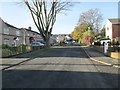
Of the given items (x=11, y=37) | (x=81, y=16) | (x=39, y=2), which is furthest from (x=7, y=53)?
(x=81, y=16)

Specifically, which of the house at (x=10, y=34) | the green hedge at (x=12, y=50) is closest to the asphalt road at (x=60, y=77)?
the green hedge at (x=12, y=50)

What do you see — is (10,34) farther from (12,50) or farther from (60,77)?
(60,77)

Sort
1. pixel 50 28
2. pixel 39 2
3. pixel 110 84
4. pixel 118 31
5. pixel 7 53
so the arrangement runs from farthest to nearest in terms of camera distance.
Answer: pixel 118 31, pixel 50 28, pixel 39 2, pixel 7 53, pixel 110 84

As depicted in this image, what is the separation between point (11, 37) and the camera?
253ft

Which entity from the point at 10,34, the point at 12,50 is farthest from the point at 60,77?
the point at 10,34

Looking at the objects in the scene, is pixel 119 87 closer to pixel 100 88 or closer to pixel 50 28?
pixel 100 88

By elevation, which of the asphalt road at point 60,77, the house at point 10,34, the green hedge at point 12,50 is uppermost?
the house at point 10,34

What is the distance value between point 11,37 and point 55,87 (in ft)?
222

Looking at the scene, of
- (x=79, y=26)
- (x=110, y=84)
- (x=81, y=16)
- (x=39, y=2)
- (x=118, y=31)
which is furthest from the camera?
(x=79, y=26)

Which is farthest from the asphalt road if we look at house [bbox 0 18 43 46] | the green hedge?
house [bbox 0 18 43 46]

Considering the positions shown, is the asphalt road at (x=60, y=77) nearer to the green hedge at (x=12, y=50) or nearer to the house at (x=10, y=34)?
the green hedge at (x=12, y=50)

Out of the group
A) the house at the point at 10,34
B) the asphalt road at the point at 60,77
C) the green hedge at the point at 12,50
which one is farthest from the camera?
the house at the point at 10,34

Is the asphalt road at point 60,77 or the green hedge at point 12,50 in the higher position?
the green hedge at point 12,50

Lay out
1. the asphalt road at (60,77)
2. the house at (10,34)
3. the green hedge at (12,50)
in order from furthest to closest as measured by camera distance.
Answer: the house at (10,34)
the green hedge at (12,50)
the asphalt road at (60,77)
